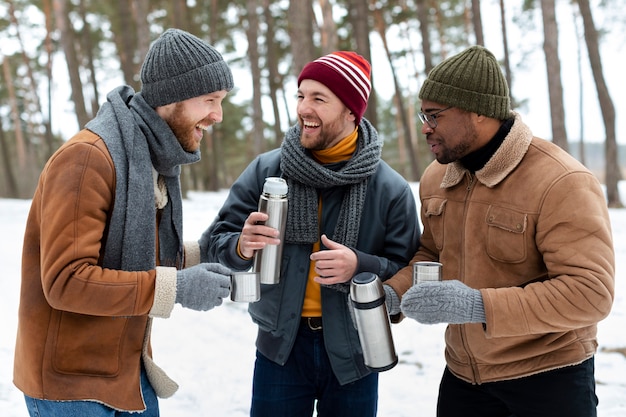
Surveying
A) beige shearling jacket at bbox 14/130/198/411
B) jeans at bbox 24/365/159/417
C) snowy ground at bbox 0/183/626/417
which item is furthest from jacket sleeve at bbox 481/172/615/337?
snowy ground at bbox 0/183/626/417

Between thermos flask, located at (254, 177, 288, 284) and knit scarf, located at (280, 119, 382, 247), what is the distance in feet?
0.88

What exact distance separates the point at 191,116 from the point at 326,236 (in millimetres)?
856

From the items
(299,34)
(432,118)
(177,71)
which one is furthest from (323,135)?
(299,34)

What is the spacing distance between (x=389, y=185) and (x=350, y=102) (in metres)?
0.46

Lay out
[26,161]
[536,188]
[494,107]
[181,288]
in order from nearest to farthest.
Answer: [181,288], [536,188], [494,107], [26,161]

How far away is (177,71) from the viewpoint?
2338 mm

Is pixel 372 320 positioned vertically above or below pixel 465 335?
above

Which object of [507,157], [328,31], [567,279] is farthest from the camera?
[328,31]

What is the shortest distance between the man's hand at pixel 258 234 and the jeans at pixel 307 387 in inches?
24.8

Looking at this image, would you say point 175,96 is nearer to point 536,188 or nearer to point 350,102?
point 350,102

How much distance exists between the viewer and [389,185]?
2727 millimetres

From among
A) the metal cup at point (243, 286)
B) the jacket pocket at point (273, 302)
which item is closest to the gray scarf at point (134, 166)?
the metal cup at point (243, 286)

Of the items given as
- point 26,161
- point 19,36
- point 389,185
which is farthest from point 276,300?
point 26,161

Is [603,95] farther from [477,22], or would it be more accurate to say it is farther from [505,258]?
[505,258]
